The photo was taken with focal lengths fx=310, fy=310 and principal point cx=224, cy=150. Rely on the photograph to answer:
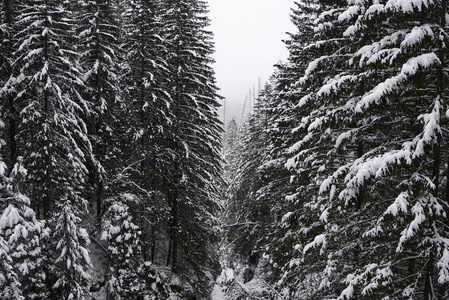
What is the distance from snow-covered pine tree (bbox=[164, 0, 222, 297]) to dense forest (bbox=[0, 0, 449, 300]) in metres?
0.14

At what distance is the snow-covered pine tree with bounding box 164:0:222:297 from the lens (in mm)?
19094

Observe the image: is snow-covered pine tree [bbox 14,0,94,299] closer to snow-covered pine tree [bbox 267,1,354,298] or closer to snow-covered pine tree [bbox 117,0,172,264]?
snow-covered pine tree [bbox 117,0,172,264]

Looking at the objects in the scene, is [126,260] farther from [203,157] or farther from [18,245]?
[203,157]

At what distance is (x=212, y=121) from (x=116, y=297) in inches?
499

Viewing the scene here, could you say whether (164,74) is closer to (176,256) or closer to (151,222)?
(151,222)

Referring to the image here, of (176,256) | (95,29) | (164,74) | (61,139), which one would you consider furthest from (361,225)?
(95,29)

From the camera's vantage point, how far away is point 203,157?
20.7 m

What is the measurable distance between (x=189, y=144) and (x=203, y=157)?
1.28 meters

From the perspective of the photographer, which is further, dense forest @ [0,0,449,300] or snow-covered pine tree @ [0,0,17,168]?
snow-covered pine tree @ [0,0,17,168]

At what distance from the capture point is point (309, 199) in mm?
11172

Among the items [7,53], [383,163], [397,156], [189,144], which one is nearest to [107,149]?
[189,144]

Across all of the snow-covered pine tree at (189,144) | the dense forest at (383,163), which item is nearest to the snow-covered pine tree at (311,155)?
the dense forest at (383,163)

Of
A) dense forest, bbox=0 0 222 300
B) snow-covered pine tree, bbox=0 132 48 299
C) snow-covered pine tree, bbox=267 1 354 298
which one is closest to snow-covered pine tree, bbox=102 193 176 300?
dense forest, bbox=0 0 222 300

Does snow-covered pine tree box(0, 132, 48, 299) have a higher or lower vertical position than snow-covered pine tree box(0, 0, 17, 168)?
lower
